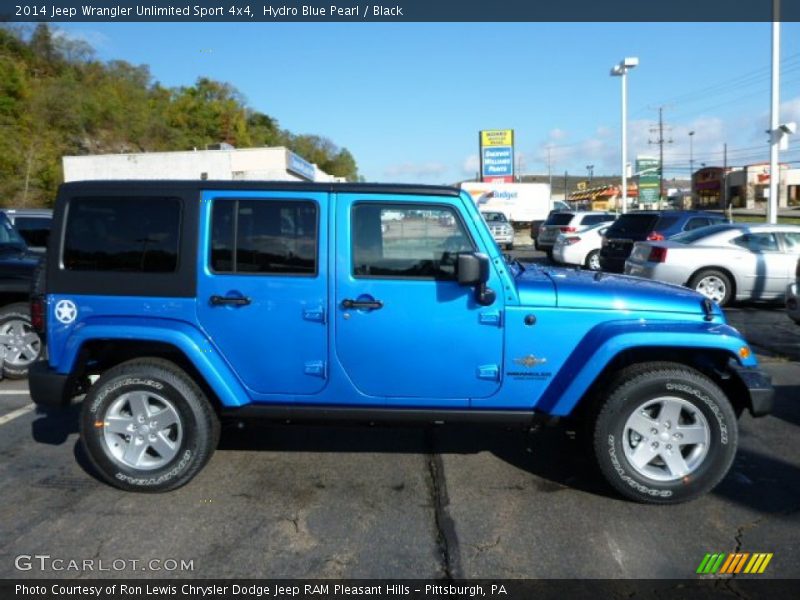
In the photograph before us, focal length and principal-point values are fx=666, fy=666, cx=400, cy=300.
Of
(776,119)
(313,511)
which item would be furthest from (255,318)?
(776,119)

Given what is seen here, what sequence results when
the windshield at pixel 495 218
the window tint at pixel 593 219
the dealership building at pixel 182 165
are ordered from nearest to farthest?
the window tint at pixel 593 219 < the windshield at pixel 495 218 < the dealership building at pixel 182 165

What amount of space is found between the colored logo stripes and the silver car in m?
8.37

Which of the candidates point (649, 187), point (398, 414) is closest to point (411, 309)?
point (398, 414)

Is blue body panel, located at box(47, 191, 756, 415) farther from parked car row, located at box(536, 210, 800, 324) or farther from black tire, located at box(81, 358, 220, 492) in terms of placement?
parked car row, located at box(536, 210, 800, 324)

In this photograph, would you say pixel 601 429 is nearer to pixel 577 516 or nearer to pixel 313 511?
pixel 577 516

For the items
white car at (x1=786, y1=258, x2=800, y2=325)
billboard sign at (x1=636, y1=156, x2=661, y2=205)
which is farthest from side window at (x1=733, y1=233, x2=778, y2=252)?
billboard sign at (x1=636, y1=156, x2=661, y2=205)

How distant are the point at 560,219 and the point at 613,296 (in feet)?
64.1

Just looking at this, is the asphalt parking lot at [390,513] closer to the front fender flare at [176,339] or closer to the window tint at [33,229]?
the front fender flare at [176,339]

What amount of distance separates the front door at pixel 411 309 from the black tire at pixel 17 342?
15.6ft

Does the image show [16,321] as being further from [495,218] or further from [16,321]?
[495,218]

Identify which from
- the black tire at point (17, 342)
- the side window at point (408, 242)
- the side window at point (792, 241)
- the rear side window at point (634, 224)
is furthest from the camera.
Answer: the rear side window at point (634, 224)

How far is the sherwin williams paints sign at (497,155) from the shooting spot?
5659cm

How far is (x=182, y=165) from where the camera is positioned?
130 ft

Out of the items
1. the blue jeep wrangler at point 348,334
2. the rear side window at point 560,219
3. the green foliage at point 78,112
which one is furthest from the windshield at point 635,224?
the green foliage at point 78,112
